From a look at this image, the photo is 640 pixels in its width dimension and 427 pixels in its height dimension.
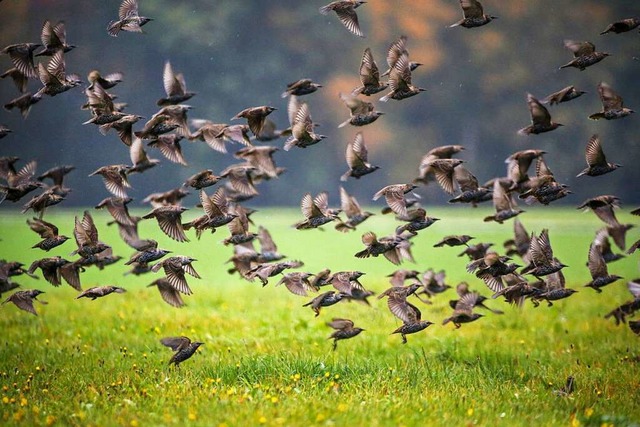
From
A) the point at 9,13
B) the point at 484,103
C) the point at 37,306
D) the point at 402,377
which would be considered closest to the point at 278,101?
the point at 484,103

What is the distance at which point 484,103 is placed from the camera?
75.2 feet

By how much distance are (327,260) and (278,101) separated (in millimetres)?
9592

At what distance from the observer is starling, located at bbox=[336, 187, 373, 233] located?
6664 mm

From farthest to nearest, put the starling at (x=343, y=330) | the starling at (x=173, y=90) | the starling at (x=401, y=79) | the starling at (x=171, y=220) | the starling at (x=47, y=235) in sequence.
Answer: the starling at (x=173, y=90) < the starling at (x=343, y=330) < the starling at (x=401, y=79) < the starling at (x=47, y=235) < the starling at (x=171, y=220)

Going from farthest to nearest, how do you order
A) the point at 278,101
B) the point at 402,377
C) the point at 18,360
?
the point at 278,101 → the point at 18,360 → the point at 402,377

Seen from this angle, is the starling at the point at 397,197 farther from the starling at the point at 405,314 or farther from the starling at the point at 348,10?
the starling at the point at 348,10

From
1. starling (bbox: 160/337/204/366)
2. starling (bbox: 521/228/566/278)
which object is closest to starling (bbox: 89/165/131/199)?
starling (bbox: 160/337/204/366)

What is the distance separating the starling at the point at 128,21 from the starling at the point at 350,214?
222cm

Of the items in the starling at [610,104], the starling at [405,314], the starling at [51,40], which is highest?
the starling at [51,40]

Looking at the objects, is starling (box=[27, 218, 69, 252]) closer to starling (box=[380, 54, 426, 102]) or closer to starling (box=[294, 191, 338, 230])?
starling (box=[294, 191, 338, 230])

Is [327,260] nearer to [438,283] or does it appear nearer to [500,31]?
[438,283]

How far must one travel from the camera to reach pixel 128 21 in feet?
21.3

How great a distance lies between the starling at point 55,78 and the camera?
6.21 meters

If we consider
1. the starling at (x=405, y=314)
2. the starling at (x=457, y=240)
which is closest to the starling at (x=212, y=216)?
the starling at (x=405, y=314)
